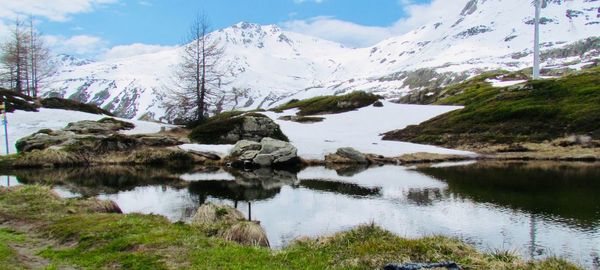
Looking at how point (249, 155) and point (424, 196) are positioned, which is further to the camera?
point (249, 155)

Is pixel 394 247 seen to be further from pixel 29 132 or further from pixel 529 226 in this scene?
pixel 29 132

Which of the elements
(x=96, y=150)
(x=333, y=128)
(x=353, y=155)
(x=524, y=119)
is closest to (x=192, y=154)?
(x=96, y=150)

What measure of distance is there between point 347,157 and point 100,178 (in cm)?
2522

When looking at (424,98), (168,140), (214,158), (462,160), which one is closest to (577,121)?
(462,160)

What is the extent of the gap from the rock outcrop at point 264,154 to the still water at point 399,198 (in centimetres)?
413

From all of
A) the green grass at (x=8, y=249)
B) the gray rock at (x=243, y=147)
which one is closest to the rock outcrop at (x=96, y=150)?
the gray rock at (x=243, y=147)

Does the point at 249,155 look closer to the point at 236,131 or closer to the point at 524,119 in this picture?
the point at 236,131

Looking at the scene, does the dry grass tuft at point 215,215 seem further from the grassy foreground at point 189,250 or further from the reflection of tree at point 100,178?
the reflection of tree at point 100,178

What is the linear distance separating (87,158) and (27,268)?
41.1m

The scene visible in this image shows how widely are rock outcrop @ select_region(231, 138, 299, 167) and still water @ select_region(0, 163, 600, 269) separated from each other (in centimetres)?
413

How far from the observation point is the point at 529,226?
20.7 meters

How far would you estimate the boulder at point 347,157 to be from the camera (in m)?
51.4

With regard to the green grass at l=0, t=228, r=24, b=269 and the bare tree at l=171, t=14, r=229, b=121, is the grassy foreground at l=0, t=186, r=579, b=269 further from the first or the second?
the bare tree at l=171, t=14, r=229, b=121

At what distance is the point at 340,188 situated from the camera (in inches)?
1323
